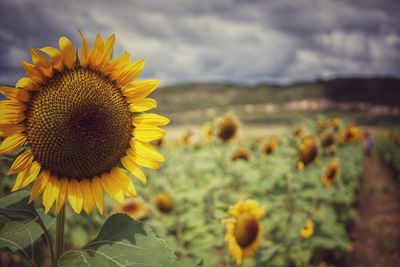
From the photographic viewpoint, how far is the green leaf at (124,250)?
3.65ft

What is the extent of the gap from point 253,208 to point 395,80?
67.6 m

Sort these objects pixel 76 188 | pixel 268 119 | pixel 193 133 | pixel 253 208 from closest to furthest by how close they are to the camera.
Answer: pixel 76 188 → pixel 253 208 → pixel 193 133 → pixel 268 119

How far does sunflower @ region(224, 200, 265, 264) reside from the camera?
104 inches

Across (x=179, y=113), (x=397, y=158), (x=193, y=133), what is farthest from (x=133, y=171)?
(x=179, y=113)

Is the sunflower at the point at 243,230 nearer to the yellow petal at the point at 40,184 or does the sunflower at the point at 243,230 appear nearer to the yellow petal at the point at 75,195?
the yellow petal at the point at 75,195

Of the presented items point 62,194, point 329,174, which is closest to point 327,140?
point 329,174

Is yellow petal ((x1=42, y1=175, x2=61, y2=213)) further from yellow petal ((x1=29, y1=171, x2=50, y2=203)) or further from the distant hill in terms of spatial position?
the distant hill

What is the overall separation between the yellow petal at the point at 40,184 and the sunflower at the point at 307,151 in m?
2.76

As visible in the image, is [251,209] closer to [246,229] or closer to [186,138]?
[246,229]

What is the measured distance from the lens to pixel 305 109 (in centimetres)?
5525

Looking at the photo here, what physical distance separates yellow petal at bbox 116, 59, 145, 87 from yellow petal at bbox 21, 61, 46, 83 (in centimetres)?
30

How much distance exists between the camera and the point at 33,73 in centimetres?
125

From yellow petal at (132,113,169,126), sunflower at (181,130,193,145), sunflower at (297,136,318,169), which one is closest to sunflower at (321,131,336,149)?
sunflower at (297,136,318,169)

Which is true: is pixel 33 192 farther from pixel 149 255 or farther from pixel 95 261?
pixel 149 255
